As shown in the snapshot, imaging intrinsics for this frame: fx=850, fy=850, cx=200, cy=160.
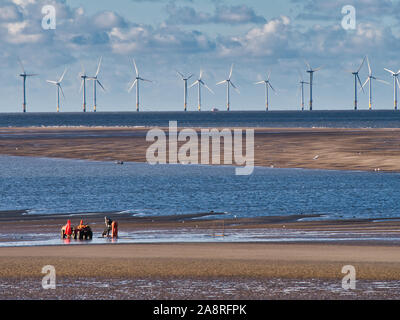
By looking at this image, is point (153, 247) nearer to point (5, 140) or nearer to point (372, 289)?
point (372, 289)

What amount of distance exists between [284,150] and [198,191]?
153 ft

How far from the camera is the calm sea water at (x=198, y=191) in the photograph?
5531 cm

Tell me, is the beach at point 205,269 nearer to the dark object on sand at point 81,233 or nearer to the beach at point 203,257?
the beach at point 203,257

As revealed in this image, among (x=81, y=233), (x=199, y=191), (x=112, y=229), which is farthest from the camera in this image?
(x=199, y=191)

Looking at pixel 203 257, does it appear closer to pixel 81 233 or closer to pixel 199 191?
pixel 81 233

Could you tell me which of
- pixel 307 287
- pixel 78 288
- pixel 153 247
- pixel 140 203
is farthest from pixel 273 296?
pixel 140 203

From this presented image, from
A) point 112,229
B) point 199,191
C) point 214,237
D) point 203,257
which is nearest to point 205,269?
point 203,257

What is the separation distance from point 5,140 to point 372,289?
447ft

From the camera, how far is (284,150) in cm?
11262

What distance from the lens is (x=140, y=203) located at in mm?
59625

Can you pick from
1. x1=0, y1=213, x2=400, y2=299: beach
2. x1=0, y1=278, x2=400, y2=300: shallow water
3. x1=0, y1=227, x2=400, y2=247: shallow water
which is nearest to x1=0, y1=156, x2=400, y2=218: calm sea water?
x1=0, y1=227, x2=400, y2=247: shallow water

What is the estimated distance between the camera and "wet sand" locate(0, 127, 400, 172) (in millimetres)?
94188

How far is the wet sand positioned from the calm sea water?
8240 mm

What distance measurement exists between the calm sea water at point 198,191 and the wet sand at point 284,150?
8.24m
